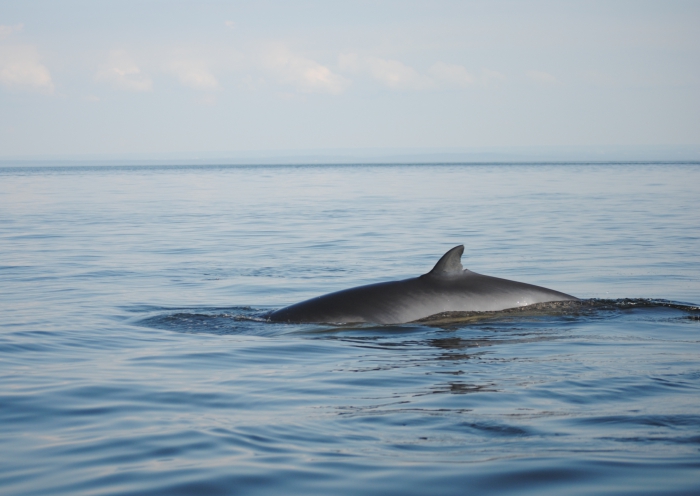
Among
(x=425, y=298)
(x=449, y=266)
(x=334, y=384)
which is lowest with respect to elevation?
(x=334, y=384)

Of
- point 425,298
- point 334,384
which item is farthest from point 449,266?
point 334,384

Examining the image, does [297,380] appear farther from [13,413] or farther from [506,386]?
[13,413]

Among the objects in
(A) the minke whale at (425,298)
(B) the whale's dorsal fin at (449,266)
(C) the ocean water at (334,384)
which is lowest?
(C) the ocean water at (334,384)

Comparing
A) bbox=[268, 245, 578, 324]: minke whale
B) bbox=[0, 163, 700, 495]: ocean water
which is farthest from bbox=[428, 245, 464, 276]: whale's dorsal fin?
bbox=[0, 163, 700, 495]: ocean water

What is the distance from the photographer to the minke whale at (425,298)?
1061cm

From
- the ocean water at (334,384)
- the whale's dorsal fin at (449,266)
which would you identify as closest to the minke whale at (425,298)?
the whale's dorsal fin at (449,266)

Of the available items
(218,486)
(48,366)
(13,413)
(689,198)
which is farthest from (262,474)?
(689,198)

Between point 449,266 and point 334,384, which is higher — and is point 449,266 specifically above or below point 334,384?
above

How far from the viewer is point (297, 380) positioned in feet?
27.7

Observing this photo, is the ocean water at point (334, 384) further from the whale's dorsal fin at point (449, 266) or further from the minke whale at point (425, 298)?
the whale's dorsal fin at point (449, 266)

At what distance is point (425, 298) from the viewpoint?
35.0ft

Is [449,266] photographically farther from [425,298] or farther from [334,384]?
[334,384]

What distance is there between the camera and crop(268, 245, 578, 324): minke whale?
10.6 metres

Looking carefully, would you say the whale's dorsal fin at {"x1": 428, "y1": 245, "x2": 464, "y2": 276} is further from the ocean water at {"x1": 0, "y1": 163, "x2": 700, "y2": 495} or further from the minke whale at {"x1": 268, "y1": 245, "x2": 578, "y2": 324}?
the ocean water at {"x1": 0, "y1": 163, "x2": 700, "y2": 495}
